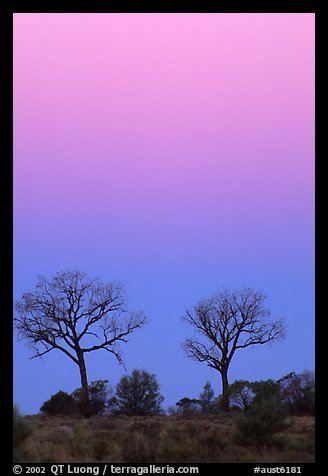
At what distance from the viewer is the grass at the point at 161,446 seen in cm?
2070

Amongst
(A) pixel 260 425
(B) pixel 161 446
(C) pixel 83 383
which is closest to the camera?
(B) pixel 161 446

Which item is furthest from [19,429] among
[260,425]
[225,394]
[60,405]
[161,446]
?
[225,394]

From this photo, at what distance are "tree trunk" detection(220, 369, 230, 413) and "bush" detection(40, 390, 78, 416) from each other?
709 centimetres

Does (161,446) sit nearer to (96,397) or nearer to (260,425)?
(260,425)

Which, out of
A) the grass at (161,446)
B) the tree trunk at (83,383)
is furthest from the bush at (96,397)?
the grass at (161,446)

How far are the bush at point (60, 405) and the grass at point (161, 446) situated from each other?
30.7 feet

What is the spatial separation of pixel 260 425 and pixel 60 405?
631 inches

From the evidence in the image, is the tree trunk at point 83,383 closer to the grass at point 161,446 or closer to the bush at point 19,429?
the grass at point 161,446

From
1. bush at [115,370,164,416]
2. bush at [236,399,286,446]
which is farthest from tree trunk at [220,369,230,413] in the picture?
bush at [236,399,286,446]

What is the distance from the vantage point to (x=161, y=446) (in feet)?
70.9

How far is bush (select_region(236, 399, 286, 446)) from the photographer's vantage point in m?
22.8
